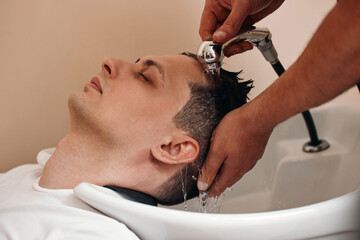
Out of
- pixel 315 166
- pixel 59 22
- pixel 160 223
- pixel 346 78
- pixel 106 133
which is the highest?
pixel 59 22

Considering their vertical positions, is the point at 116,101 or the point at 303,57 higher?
the point at 303,57

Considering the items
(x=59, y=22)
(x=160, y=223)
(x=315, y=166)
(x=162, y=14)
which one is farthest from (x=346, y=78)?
(x=59, y=22)

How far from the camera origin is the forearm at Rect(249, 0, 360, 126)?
58 cm

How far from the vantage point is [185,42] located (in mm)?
1549

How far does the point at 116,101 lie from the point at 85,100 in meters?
0.10

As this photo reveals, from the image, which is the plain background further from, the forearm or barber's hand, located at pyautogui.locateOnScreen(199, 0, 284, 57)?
the forearm

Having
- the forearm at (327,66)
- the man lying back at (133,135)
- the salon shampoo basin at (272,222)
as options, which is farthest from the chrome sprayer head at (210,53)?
the salon shampoo basin at (272,222)

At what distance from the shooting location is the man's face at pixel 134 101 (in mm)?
944

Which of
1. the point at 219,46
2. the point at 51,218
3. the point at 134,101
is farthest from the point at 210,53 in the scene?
the point at 51,218

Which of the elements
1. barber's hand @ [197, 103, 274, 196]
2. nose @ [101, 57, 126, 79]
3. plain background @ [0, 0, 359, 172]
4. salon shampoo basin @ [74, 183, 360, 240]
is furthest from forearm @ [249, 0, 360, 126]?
plain background @ [0, 0, 359, 172]

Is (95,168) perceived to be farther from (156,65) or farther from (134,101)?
(156,65)

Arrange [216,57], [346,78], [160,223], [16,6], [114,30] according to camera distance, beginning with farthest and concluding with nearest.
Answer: [114,30], [16,6], [216,57], [160,223], [346,78]

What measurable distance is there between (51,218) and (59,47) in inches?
35.6

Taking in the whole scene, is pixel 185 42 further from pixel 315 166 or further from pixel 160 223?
pixel 160 223
